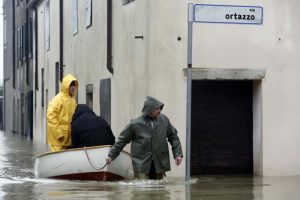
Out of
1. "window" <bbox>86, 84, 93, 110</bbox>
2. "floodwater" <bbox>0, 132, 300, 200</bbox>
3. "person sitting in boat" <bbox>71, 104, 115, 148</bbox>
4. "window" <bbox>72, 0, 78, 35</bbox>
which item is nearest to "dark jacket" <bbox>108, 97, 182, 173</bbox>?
"floodwater" <bbox>0, 132, 300, 200</bbox>

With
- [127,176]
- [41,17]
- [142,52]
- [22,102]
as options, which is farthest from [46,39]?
[127,176]

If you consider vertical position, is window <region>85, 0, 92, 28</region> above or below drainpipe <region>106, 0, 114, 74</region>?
above

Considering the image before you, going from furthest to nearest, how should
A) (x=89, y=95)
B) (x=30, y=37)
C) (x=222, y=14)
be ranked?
(x=30, y=37), (x=89, y=95), (x=222, y=14)

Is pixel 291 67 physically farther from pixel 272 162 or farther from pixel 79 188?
pixel 79 188

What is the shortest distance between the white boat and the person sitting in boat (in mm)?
458

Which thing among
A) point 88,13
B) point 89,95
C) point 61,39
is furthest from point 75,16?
point 89,95

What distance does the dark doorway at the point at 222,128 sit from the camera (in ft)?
46.1

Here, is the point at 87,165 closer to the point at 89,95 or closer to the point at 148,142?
the point at 148,142

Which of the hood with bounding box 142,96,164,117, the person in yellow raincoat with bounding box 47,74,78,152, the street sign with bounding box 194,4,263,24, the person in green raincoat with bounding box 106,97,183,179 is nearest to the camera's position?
the hood with bounding box 142,96,164,117

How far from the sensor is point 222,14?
435 inches

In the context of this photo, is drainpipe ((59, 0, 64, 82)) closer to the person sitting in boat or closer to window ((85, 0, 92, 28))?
window ((85, 0, 92, 28))

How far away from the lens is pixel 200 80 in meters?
13.8

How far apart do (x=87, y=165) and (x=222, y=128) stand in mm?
3290

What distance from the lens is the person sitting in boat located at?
12.7m
